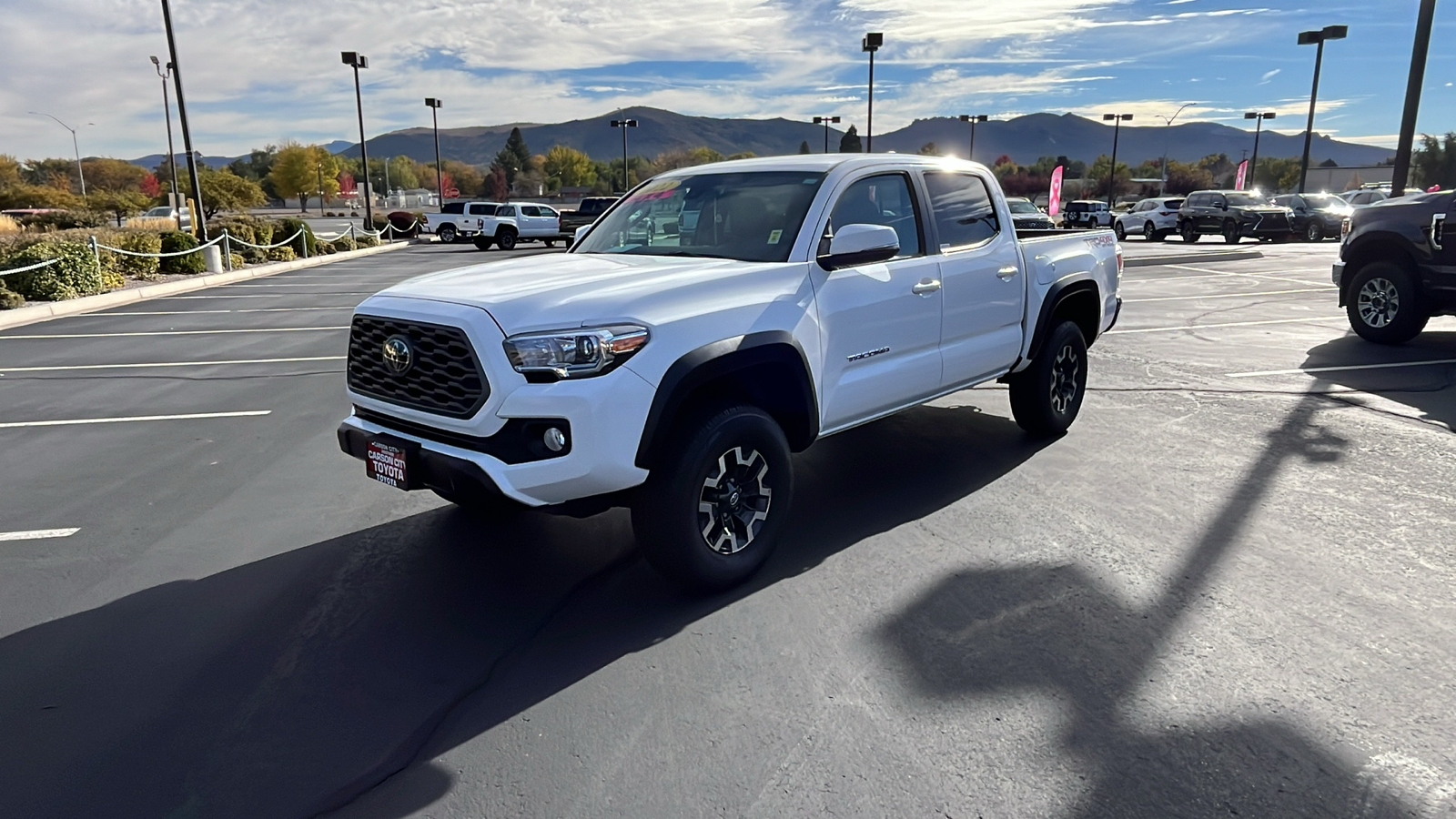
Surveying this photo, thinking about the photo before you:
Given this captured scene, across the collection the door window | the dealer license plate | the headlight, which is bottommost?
the dealer license plate

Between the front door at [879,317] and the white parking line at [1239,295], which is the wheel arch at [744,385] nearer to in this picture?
the front door at [879,317]

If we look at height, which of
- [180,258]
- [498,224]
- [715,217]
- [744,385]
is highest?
[715,217]

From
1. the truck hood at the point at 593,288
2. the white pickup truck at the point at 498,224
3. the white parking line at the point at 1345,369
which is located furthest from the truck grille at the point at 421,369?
the white pickup truck at the point at 498,224

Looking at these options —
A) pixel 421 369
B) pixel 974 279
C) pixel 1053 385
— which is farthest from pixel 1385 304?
pixel 421 369

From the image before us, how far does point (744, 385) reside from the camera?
4211 millimetres

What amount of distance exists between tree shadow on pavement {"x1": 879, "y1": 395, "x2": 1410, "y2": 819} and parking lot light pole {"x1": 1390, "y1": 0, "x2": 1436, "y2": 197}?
16493mm

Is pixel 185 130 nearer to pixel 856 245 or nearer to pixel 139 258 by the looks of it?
pixel 139 258

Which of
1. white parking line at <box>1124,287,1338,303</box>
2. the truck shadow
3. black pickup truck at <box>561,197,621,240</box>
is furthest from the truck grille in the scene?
black pickup truck at <box>561,197,621,240</box>

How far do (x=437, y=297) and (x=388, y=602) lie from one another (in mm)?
1338

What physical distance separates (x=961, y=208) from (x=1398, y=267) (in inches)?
262

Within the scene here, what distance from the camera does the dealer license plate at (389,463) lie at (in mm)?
3740

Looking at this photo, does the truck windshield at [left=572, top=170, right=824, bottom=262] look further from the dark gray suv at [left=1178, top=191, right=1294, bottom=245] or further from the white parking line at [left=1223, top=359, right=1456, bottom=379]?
the dark gray suv at [left=1178, top=191, right=1294, bottom=245]

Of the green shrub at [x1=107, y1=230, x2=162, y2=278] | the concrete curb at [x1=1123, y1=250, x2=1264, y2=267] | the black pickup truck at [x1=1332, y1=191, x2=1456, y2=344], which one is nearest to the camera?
the black pickup truck at [x1=1332, y1=191, x2=1456, y2=344]

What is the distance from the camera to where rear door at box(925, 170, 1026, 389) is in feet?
17.1
